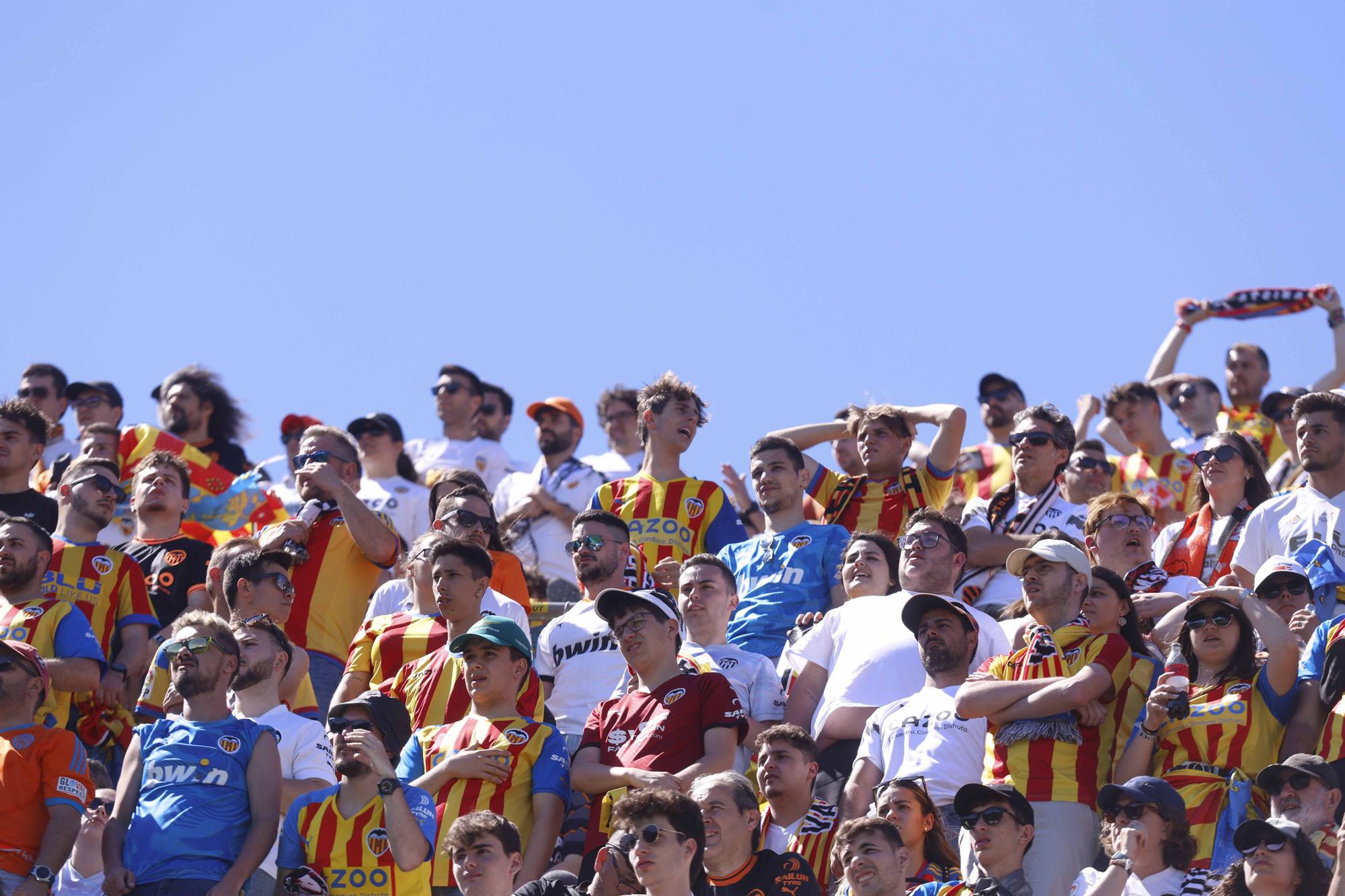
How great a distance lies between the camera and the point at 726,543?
37.3 ft

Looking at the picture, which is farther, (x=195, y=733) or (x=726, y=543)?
(x=726, y=543)

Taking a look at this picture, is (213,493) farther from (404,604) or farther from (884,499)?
(884,499)

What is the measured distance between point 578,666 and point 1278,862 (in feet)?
12.4

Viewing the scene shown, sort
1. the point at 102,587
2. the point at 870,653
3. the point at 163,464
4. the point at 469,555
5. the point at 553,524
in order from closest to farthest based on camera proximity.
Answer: the point at 870,653
the point at 469,555
the point at 102,587
the point at 163,464
the point at 553,524

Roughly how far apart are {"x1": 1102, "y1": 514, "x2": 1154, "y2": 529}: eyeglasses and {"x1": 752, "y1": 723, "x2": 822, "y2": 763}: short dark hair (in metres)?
2.45

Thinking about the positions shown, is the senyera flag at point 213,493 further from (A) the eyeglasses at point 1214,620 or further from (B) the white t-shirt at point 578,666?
(A) the eyeglasses at point 1214,620

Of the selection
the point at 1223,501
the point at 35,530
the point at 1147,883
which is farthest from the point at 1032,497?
the point at 35,530

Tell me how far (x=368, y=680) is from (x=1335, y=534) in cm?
498

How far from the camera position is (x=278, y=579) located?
9.87 metres

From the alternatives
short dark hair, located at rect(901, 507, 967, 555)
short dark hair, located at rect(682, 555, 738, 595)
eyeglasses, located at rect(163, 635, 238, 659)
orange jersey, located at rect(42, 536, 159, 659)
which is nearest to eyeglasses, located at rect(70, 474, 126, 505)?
orange jersey, located at rect(42, 536, 159, 659)

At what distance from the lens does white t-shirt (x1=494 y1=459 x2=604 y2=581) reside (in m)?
13.8

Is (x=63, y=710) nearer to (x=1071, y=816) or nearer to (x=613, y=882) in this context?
(x=613, y=882)

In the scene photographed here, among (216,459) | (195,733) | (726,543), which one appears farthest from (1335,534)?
(216,459)

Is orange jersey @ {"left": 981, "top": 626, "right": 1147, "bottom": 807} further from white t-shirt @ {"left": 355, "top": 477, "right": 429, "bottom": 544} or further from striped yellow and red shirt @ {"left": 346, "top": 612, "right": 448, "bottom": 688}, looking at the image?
white t-shirt @ {"left": 355, "top": 477, "right": 429, "bottom": 544}
